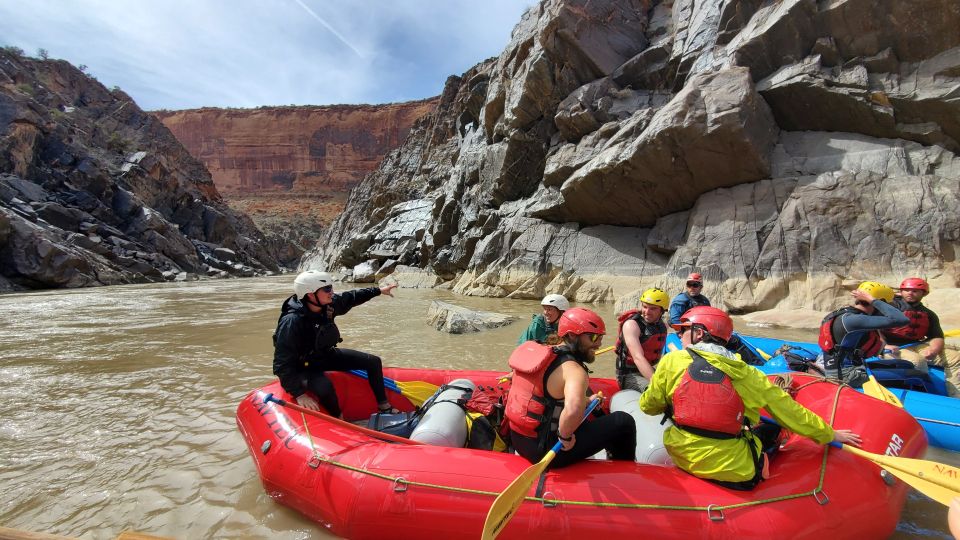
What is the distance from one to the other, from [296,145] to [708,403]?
9000 cm

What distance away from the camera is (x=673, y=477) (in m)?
2.51

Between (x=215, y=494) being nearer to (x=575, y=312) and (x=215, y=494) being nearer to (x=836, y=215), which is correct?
(x=575, y=312)

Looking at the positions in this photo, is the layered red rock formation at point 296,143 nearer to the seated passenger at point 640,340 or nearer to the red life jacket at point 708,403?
the seated passenger at point 640,340

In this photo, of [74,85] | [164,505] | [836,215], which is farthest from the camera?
[74,85]

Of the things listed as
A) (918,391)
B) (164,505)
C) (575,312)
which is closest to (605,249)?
(918,391)

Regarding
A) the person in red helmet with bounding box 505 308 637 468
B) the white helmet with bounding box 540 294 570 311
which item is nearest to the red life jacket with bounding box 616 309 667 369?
the white helmet with bounding box 540 294 570 311

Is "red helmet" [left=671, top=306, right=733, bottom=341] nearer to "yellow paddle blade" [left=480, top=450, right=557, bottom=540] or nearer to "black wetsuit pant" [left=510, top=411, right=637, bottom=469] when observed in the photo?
"black wetsuit pant" [left=510, top=411, right=637, bottom=469]

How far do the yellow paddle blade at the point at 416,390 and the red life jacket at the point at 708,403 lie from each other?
2.57 metres

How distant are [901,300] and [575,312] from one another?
481cm

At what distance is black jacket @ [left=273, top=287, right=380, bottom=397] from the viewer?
12.0 feet

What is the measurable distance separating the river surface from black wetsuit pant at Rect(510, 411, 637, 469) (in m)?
1.37

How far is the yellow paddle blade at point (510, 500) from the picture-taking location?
84.1 inches

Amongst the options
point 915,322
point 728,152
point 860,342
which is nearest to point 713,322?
point 860,342

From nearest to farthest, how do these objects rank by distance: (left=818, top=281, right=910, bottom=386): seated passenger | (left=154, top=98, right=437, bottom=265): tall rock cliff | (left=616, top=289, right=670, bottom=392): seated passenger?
1. (left=616, top=289, right=670, bottom=392): seated passenger
2. (left=818, top=281, right=910, bottom=386): seated passenger
3. (left=154, top=98, right=437, bottom=265): tall rock cliff
